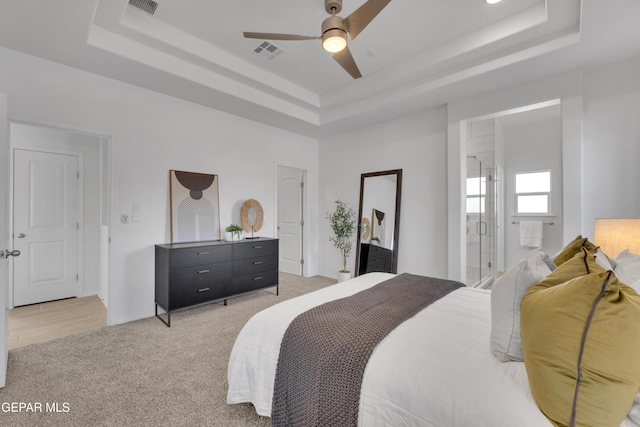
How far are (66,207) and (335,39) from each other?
13.6 feet

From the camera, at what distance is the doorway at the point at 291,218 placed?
5355 mm

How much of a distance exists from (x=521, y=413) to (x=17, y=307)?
5103 millimetres

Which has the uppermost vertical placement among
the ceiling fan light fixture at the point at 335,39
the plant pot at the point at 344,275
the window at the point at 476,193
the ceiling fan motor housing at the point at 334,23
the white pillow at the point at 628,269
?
the ceiling fan motor housing at the point at 334,23

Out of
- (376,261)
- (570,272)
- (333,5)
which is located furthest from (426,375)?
(376,261)

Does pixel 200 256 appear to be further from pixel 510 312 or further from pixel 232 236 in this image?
pixel 510 312

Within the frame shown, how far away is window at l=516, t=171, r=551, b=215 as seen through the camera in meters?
5.20

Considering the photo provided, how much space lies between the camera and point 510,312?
1154mm

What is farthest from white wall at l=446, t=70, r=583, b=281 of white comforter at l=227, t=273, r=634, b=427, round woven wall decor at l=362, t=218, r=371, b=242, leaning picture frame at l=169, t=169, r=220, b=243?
leaning picture frame at l=169, t=169, r=220, b=243

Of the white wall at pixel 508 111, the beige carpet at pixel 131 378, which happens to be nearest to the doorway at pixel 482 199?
the white wall at pixel 508 111

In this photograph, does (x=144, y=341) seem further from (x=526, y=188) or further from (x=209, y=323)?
(x=526, y=188)

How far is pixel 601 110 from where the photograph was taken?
2.82 meters

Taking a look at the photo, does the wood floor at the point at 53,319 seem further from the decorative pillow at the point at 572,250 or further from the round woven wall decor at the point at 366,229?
the decorative pillow at the point at 572,250

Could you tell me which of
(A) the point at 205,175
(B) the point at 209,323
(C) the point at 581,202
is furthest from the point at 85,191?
(C) the point at 581,202

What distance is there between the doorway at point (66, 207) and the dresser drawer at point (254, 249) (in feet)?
4.76
